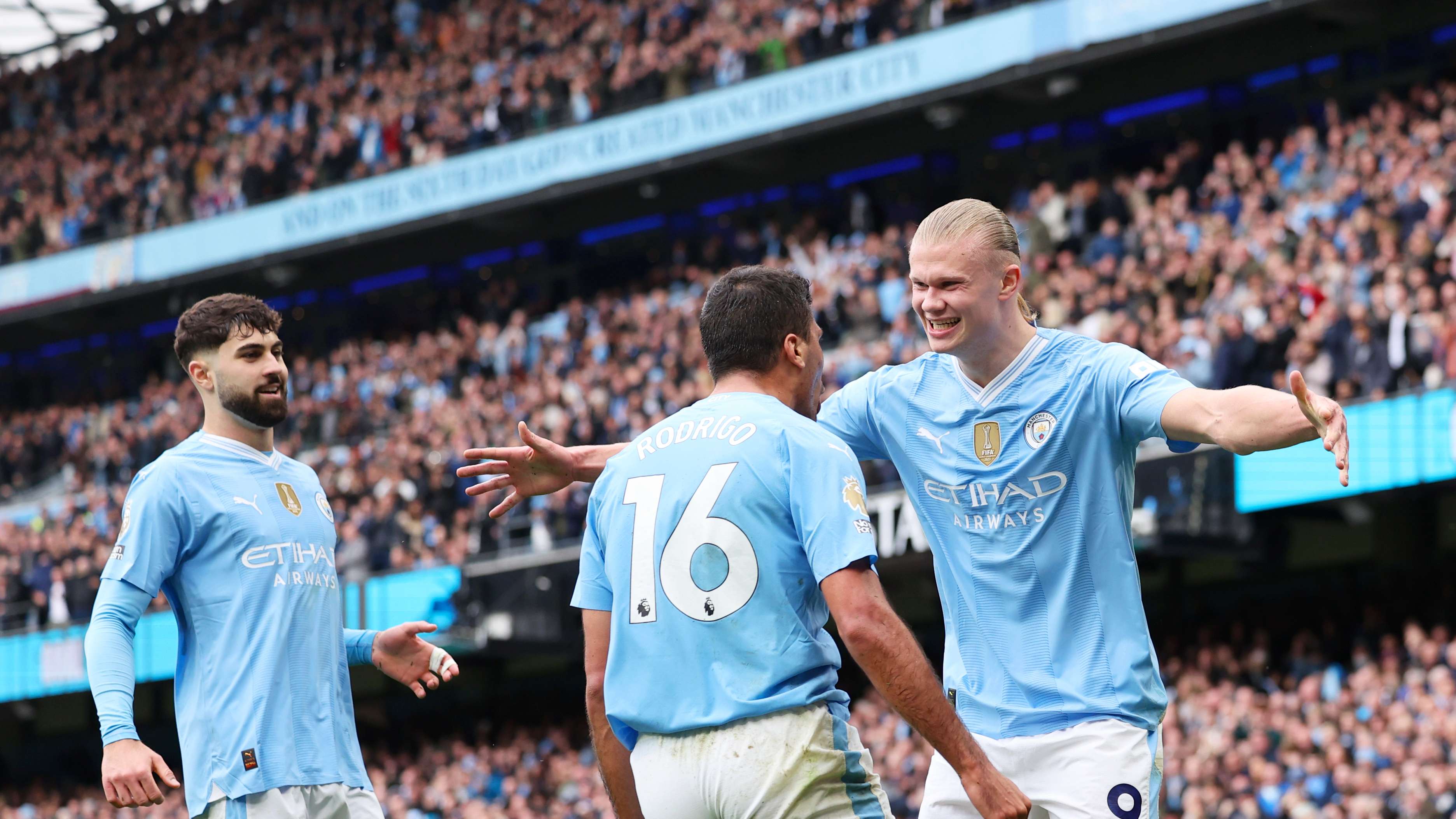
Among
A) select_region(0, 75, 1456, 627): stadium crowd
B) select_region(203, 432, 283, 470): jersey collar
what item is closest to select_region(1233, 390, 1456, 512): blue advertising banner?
select_region(0, 75, 1456, 627): stadium crowd

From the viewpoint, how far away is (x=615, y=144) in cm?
2731

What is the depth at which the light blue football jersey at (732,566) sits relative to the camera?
13.9 feet

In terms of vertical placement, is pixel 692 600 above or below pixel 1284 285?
below

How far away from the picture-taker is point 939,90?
23922mm

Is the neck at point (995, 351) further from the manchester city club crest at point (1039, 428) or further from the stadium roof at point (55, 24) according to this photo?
the stadium roof at point (55, 24)

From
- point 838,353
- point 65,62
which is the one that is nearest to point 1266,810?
point 838,353

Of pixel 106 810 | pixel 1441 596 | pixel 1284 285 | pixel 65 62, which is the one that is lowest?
pixel 106 810

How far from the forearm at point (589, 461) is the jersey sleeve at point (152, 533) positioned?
128 centimetres

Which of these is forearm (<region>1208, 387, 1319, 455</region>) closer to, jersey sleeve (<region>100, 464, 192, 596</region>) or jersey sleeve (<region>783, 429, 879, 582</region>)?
jersey sleeve (<region>783, 429, 879, 582</region>)

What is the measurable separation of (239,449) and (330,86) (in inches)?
1105

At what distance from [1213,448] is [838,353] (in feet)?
19.5

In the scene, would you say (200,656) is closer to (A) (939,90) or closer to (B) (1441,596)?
(B) (1441,596)

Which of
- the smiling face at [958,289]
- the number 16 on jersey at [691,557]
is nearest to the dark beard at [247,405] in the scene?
the number 16 on jersey at [691,557]

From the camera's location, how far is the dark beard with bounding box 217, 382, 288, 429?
5723 millimetres
